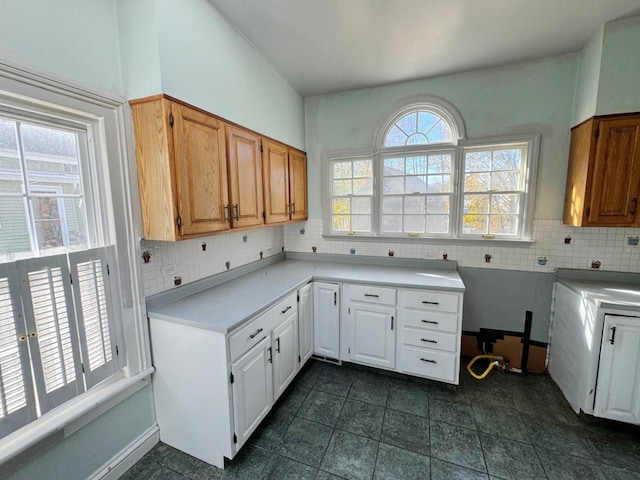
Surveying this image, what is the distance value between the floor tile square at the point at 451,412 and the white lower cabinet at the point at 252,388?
1.21 m

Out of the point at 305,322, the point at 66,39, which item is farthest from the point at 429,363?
the point at 66,39

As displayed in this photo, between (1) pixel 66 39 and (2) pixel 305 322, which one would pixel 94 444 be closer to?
(2) pixel 305 322

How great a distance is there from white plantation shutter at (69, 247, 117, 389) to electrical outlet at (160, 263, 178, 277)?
318 mm

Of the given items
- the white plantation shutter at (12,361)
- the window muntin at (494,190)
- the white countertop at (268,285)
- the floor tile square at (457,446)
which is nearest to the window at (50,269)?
the white plantation shutter at (12,361)

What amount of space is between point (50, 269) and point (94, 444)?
0.97m

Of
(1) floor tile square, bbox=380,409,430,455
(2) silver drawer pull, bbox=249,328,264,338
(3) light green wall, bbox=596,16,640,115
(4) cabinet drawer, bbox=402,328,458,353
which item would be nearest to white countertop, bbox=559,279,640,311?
(4) cabinet drawer, bbox=402,328,458,353

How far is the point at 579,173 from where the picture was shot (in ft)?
6.89

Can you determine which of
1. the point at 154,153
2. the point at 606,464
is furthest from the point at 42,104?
the point at 606,464

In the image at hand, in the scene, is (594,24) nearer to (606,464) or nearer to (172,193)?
(606,464)

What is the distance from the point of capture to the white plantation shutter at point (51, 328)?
120cm

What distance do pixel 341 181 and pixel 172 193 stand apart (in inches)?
74.5

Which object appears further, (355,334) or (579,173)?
(355,334)

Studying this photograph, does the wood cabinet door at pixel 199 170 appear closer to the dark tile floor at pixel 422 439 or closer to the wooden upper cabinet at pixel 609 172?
the dark tile floor at pixel 422 439

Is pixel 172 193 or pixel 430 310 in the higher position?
pixel 172 193
